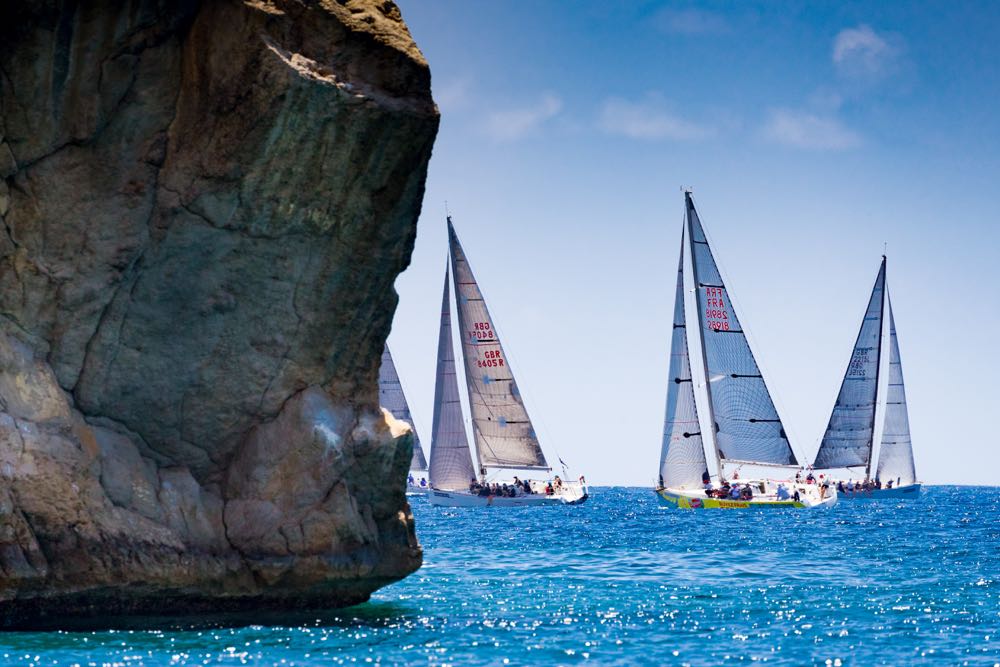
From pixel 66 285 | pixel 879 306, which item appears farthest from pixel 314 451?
pixel 879 306

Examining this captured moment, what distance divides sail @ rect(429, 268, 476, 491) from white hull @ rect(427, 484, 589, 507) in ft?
1.55

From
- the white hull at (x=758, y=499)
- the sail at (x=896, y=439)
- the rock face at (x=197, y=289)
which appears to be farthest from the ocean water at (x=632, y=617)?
the sail at (x=896, y=439)

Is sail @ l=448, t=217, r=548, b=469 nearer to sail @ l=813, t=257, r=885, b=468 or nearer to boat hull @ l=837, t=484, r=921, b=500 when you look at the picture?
sail @ l=813, t=257, r=885, b=468

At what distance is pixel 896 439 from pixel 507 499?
29657 mm

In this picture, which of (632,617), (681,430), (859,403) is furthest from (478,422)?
(632,617)

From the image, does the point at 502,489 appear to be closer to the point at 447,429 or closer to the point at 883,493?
the point at 447,429

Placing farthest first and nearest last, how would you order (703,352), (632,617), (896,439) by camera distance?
(896,439) < (703,352) < (632,617)

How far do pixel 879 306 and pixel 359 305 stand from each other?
62.9 meters

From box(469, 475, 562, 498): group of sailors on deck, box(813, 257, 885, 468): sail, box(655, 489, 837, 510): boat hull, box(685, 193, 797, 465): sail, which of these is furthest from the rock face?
box(813, 257, 885, 468): sail

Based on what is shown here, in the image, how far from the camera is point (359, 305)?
49.0ft

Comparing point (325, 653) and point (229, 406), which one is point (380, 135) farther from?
point (325, 653)

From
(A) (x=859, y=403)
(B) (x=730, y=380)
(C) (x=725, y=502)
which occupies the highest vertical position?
(B) (x=730, y=380)

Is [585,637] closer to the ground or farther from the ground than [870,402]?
closer to the ground

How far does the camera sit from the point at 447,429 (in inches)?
2621
